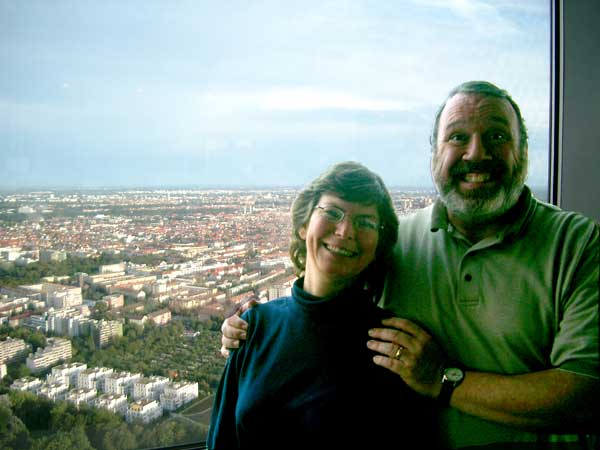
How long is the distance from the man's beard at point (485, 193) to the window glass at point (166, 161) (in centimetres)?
29

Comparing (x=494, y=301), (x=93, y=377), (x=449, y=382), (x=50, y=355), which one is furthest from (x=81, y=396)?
(x=494, y=301)

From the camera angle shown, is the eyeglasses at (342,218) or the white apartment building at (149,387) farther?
the white apartment building at (149,387)

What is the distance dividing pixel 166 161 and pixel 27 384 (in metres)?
0.86

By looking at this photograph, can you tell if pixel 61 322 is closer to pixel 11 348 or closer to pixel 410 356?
pixel 11 348

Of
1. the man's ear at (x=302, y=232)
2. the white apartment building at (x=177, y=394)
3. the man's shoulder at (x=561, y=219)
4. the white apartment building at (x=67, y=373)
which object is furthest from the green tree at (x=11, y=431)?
the man's shoulder at (x=561, y=219)

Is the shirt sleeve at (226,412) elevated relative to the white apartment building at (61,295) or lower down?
lower down

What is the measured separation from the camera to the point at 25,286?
128 centimetres

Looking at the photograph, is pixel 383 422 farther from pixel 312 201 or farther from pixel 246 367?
pixel 312 201

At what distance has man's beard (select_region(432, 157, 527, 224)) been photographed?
1.29 metres

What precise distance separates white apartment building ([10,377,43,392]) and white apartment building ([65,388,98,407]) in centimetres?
10

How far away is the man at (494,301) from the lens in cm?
115

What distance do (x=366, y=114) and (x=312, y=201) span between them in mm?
567

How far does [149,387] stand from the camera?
4.78 ft

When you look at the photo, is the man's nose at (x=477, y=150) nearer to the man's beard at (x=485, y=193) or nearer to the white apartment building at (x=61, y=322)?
the man's beard at (x=485, y=193)
